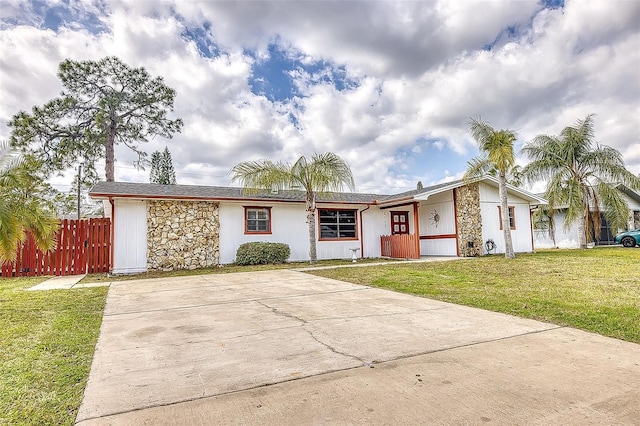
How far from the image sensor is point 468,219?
53.3 feet

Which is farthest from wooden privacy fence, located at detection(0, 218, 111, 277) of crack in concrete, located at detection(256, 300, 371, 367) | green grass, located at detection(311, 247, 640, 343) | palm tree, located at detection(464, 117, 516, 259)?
palm tree, located at detection(464, 117, 516, 259)

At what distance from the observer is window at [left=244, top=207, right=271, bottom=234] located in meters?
14.3

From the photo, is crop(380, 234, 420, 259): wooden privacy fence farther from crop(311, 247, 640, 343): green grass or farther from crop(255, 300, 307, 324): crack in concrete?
crop(255, 300, 307, 324): crack in concrete

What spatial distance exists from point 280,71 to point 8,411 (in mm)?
14289

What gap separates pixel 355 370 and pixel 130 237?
456 inches

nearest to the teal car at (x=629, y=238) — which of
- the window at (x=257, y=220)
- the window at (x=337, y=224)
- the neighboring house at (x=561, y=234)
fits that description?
the neighboring house at (x=561, y=234)

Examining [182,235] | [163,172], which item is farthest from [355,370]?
[163,172]

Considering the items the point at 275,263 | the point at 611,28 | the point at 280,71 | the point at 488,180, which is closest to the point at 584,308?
the point at 611,28

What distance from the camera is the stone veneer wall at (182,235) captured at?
1260 cm

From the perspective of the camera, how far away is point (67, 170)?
24516mm

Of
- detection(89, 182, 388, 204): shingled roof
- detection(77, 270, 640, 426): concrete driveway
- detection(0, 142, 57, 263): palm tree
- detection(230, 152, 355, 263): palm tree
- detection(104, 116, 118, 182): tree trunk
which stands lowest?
detection(77, 270, 640, 426): concrete driveway

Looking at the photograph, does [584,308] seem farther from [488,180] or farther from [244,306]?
[488,180]

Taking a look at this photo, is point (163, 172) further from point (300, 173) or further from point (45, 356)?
point (45, 356)

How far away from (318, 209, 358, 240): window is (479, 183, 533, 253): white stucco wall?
606 centimetres
